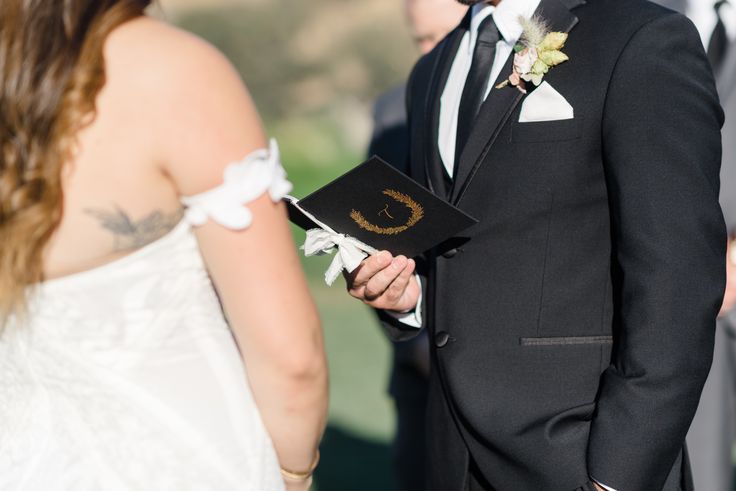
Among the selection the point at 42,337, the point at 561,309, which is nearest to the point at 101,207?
the point at 42,337

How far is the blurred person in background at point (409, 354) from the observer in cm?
434

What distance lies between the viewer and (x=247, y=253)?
5.75 feet

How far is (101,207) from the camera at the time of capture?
1.72 meters

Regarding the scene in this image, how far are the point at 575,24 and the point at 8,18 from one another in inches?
49.1

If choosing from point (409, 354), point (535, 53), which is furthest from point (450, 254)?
point (409, 354)

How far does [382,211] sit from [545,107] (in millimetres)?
439

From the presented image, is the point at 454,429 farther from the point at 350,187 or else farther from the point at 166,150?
the point at 166,150

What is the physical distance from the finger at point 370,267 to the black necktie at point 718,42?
167 centimetres

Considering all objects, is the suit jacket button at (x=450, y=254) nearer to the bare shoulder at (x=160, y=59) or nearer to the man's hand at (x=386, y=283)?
the man's hand at (x=386, y=283)

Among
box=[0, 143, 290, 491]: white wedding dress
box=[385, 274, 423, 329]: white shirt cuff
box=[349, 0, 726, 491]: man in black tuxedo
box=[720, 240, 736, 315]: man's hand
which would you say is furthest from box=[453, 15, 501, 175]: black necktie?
box=[720, 240, 736, 315]: man's hand

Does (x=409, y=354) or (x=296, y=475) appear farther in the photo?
(x=409, y=354)

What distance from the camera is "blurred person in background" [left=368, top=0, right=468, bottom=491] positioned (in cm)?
434

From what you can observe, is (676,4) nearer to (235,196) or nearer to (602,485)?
(602,485)

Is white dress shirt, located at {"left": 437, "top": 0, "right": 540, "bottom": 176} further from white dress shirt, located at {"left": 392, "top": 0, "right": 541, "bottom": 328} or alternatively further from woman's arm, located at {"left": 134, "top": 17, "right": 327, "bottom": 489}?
woman's arm, located at {"left": 134, "top": 17, "right": 327, "bottom": 489}
